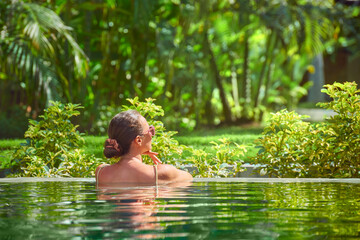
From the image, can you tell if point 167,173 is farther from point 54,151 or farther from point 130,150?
point 54,151

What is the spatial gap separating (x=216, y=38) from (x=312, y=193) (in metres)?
15.4

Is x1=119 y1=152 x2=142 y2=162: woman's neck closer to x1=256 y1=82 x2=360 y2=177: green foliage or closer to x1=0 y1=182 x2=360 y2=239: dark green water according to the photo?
x1=0 y1=182 x2=360 y2=239: dark green water

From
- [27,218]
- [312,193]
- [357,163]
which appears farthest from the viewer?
[357,163]

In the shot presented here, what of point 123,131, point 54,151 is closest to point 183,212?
point 123,131

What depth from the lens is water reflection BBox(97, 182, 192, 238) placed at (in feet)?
10.5

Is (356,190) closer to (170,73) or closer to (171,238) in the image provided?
(171,238)

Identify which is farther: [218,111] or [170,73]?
[218,111]

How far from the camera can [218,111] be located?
862 inches

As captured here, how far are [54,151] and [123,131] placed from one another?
293 cm

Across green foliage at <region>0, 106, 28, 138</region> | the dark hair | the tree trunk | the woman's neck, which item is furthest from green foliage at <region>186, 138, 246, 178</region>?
the tree trunk

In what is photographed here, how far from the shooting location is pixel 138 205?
4.20 metres

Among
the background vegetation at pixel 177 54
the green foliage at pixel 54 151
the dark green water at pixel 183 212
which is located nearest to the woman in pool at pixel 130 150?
the dark green water at pixel 183 212

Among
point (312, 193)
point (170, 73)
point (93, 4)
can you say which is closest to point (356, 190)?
point (312, 193)

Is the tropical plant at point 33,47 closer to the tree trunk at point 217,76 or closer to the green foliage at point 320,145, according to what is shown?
the green foliage at point 320,145
